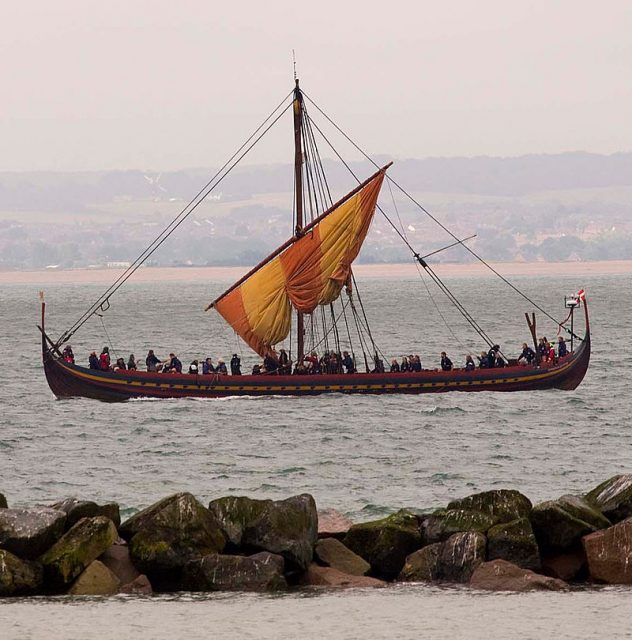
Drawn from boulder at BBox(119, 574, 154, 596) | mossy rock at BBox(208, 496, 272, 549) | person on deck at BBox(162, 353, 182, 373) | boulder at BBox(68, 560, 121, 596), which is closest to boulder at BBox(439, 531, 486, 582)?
mossy rock at BBox(208, 496, 272, 549)

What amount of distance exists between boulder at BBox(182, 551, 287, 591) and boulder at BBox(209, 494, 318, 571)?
1.00ft

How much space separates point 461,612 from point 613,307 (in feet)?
445

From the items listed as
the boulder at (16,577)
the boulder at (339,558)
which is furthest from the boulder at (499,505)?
the boulder at (16,577)

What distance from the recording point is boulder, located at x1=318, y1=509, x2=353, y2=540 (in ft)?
85.4

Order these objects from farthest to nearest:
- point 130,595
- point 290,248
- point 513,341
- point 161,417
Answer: point 513,341 → point 290,248 → point 161,417 → point 130,595

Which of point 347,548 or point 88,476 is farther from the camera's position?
point 88,476

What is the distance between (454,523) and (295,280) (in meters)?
37.1

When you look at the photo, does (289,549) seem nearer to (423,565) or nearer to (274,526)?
(274,526)

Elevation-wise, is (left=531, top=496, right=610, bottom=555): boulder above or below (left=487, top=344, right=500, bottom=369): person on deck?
below

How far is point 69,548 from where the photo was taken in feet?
78.4

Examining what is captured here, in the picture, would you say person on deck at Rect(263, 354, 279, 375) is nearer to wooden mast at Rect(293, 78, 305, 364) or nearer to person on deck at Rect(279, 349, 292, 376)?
person on deck at Rect(279, 349, 292, 376)

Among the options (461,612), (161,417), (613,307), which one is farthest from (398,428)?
(613,307)

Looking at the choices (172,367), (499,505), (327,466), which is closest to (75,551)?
(499,505)

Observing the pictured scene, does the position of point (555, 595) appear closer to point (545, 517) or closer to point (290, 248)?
point (545, 517)
